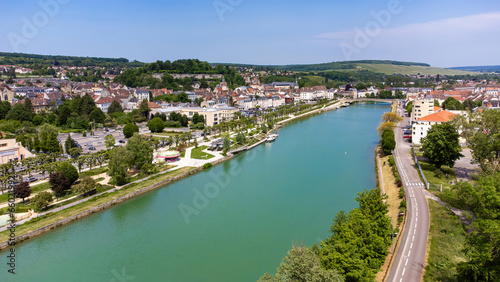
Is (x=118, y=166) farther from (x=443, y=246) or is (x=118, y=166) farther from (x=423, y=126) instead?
(x=423, y=126)

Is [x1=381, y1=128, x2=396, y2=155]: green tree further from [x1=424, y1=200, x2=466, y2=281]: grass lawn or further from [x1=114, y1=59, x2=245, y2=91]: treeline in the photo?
[x1=114, y1=59, x2=245, y2=91]: treeline

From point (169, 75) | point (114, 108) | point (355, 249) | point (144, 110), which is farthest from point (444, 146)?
point (169, 75)

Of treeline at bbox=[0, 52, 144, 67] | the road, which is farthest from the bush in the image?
treeline at bbox=[0, 52, 144, 67]

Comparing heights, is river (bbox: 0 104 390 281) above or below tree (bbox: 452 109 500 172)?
below

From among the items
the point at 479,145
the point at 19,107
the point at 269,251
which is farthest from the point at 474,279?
the point at 19,107

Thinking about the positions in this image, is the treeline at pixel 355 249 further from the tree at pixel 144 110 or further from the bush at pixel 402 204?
the tree at pixel 144 110

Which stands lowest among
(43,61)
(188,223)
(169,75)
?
(188,223)

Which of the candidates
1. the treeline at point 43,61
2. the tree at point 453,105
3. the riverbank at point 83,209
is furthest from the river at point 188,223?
the treeline at point 43,61
